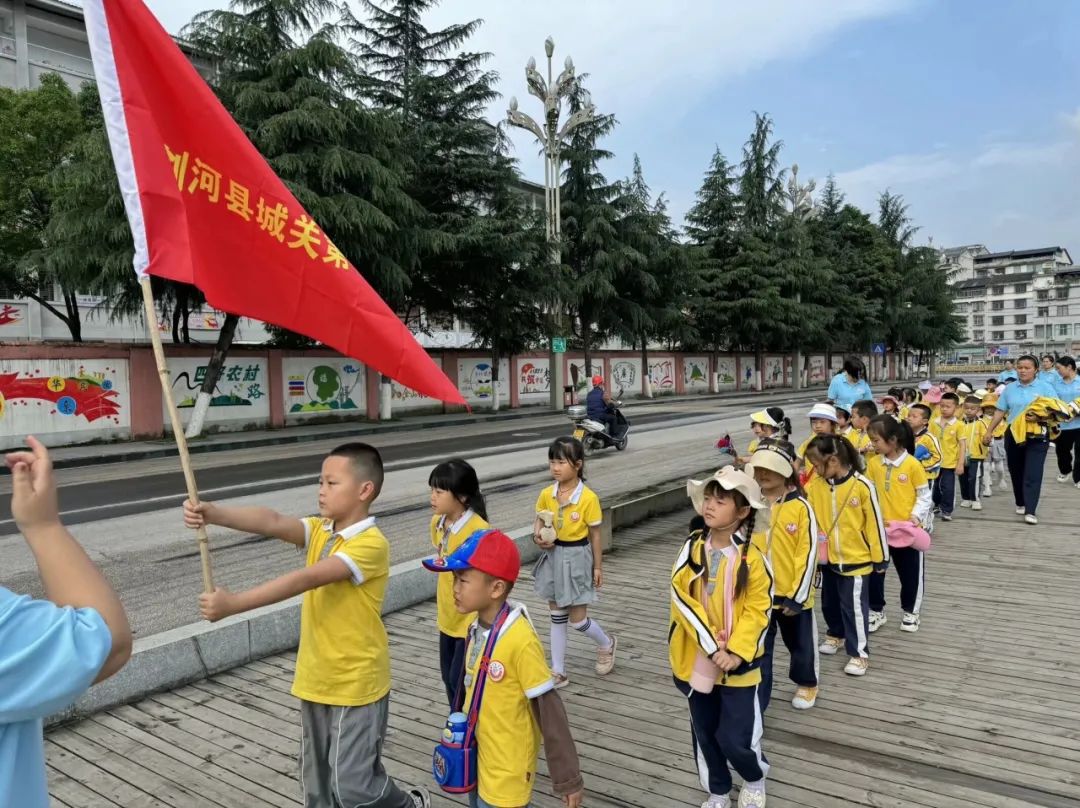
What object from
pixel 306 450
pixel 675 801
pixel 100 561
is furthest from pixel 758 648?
pixel 306 450

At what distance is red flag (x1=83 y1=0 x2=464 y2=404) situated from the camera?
2.92 metres

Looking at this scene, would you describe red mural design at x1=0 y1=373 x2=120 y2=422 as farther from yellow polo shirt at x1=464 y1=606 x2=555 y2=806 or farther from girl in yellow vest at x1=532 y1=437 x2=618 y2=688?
yellow polo shirt at x1=464 y1=606 x2=555 y2=806

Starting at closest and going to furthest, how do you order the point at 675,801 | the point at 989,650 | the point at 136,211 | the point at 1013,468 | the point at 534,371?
the point at 136,211
the point at 675,801
the point at 989,650
the point at 1013,468
the point at 534,371

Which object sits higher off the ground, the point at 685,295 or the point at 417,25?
the point at 417,25

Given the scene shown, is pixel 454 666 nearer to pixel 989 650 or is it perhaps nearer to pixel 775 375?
pixel 989 650

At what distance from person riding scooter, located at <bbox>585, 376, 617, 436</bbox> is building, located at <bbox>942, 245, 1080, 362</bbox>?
89.8 metres

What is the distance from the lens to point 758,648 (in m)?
2.99

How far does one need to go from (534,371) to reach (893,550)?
2661cm

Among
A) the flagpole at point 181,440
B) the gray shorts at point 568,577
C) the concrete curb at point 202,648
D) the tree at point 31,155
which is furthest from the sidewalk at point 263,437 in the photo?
the flagpole at point 181,440

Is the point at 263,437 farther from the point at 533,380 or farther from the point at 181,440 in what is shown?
the point at 181,440

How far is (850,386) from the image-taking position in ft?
28.1

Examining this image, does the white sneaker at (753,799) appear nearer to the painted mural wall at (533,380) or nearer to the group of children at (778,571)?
the group of children at (778,571)

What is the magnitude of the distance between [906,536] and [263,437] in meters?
17.1

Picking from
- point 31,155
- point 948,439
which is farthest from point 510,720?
point 31,155
